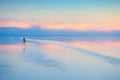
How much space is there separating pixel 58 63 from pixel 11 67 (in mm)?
942

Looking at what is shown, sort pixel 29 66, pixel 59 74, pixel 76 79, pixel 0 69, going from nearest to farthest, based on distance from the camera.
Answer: pixel 76 79, pixel 59 74, pixel 0 69, pixel 29 66

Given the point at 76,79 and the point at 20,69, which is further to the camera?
the point at 20,69

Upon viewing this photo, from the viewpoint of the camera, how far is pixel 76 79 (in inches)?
146

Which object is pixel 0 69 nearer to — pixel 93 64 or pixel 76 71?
pixel 76 71

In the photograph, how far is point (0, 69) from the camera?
430 cm

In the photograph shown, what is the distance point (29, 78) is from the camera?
375 centimetres

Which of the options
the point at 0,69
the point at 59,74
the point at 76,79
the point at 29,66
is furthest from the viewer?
the point at 29,66

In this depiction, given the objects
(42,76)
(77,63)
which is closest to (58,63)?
(77,63)

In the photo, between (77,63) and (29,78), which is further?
(77,63)

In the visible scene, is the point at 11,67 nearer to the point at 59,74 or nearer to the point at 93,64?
the point at 59,74

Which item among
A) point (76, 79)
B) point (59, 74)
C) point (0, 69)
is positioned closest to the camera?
point (76, 79)

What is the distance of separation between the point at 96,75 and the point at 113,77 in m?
0.28

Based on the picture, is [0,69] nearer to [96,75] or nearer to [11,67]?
[11,67]

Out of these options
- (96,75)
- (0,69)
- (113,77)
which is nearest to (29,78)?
(0,69)
